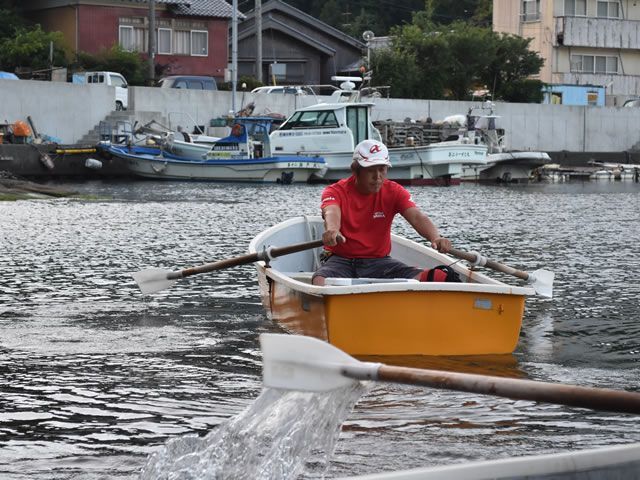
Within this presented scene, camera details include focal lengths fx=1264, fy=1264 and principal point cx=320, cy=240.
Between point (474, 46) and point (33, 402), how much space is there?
4417 centimetres

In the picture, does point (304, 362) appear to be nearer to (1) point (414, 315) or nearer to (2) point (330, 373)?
(2) point (330, 373)

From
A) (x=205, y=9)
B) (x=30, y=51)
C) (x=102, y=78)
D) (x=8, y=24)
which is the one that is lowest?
(x=102, y=78)

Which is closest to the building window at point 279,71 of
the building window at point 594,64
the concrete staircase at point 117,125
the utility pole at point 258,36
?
the utility pole at point 258,36

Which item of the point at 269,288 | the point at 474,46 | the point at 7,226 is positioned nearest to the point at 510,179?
the point at 474,46

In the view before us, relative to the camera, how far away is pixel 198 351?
9.84 m

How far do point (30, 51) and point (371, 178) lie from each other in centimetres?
3870

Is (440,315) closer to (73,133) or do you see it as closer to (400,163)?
(400,163)

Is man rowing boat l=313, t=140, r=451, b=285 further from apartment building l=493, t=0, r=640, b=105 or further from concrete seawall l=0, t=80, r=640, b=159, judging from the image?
apartment building l=493, t=0, r=640, b=105

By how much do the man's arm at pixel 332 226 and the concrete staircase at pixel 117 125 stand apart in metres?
30.7

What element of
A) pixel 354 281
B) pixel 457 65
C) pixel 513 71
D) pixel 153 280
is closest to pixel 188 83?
pixel 457 65

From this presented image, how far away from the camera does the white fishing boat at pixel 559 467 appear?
3908mm

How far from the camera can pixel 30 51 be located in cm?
4609

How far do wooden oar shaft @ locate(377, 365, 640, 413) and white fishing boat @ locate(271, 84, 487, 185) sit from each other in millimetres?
32665

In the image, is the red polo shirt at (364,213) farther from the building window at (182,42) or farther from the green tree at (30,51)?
the building window at (182,42)
